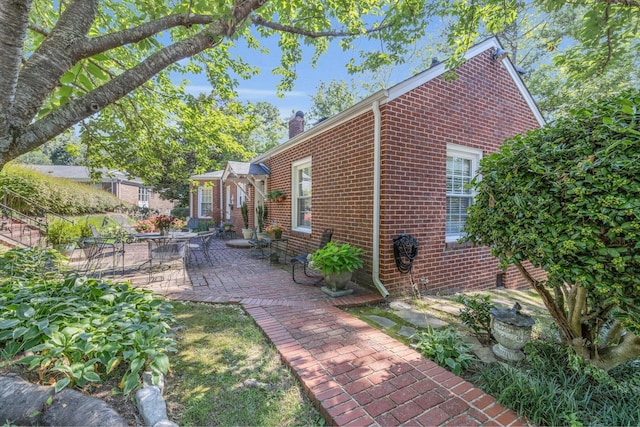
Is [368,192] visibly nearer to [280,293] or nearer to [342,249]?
[342,249]

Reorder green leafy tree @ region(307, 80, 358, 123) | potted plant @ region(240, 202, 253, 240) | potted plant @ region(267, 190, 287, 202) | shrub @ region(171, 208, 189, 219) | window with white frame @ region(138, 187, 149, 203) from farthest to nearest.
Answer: window with white frame @ region(138, 187, 149, 203) < green leafy tree @ region(307, 80, 358, 123) < shrub @ region(171, 208, 189, 219) < potted plant @ region(240, 202, 253, 240) < potted plant @ region(267, 190, 287, 202)

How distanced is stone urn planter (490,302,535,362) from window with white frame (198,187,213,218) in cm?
1735

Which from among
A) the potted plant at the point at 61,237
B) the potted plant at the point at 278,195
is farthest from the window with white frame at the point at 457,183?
the potted plant at the point at 61,237

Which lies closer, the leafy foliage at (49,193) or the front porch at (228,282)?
the front porch at (228,282)

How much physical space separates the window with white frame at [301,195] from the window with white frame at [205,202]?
11.4m

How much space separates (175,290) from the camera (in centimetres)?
513

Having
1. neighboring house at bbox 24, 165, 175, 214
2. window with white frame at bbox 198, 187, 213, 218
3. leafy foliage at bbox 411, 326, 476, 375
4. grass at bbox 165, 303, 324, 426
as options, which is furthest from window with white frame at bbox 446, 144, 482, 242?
neighboring house at bbox 24, 165, 175, 214

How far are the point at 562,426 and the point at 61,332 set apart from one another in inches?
154

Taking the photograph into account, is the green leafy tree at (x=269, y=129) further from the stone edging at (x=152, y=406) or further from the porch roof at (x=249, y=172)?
the stone edging at (x=152, y=406)

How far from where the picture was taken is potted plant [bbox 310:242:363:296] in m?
4.72

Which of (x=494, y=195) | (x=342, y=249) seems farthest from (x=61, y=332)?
(x=494, y=195)

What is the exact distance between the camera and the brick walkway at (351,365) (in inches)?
81.1

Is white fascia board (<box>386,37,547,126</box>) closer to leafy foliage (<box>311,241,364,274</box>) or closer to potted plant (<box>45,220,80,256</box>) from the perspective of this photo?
leafy foliage (<box>311,241,364,274</box>)

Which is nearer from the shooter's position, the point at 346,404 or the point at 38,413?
the point at 38,413
